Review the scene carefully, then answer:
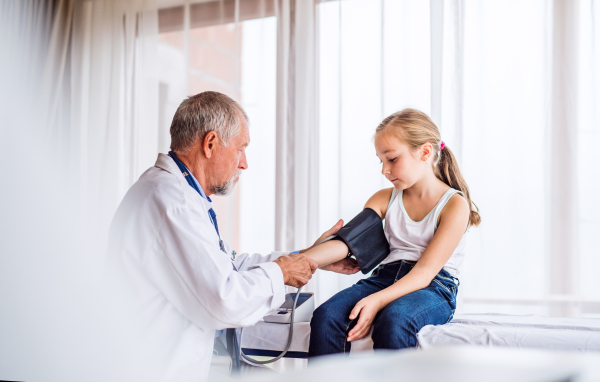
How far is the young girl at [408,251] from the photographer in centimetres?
117

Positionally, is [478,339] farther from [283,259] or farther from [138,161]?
[138,161]

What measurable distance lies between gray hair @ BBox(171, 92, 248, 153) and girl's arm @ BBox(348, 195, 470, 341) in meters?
0.58

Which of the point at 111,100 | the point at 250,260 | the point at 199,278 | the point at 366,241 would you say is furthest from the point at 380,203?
the point at 111,100

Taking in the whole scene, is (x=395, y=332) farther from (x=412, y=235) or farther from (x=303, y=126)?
(x=303, y=126)

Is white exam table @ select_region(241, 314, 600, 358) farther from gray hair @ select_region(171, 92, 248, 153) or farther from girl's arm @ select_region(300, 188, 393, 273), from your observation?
gray hair @ select_region(171, 92, 248, 153)

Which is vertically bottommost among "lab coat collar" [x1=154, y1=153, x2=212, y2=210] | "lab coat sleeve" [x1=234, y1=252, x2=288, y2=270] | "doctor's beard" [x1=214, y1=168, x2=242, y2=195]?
"lab coat sleeve" [x1=234, y1=252, x2=288, y2=270]

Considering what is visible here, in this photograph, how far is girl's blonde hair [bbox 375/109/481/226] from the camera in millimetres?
1425

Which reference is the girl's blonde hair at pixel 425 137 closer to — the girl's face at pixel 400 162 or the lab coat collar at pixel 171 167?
the girl's face at pixel 400 162

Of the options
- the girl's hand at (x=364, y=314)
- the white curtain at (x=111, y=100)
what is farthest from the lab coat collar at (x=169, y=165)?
the white curtain at (x=111, y=100)

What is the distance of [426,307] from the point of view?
118 centimetres

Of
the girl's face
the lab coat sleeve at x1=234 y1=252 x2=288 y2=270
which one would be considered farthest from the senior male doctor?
the girl's face

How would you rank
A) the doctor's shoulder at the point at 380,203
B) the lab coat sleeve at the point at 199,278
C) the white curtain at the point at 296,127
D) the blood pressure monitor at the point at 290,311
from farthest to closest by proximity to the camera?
1. the white curtain at the point at 296,127
2. the doctor's shoulder at the point at 380,203
3. the blood pressure monitor at the point at 290,311
4. the lab coat sleeve at the point at 199,278

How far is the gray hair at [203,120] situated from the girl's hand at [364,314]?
0.56 metres

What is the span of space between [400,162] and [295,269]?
509 mm
